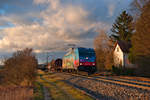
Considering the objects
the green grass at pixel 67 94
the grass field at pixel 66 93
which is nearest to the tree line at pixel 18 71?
the grass field at pixel 66 93

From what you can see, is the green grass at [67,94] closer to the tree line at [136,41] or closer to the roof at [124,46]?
the tree line at [136,41]

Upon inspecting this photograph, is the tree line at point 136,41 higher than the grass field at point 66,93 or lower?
higher

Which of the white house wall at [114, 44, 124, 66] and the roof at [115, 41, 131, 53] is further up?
the roof at [115, 41, 131, 53]

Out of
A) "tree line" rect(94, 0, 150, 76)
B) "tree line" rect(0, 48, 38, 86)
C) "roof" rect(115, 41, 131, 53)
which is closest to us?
"tree line" rect(0, 48, 38, 86)

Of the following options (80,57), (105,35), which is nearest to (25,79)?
(80,57)

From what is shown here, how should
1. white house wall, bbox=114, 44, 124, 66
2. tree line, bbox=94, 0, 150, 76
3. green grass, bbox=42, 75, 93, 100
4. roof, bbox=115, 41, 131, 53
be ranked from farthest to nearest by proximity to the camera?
1. roof, bbox=115, 41, 131, 53
2. white house wall, bbox=114, 44, 124, 66
3. tree line, bbox=94, 0, 150, 76
4. green grass, bbox=42, 75, 93, 100

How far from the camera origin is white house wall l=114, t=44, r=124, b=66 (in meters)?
38.7

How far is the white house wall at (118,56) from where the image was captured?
38.7 meters

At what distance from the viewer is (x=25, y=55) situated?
16.2 metres

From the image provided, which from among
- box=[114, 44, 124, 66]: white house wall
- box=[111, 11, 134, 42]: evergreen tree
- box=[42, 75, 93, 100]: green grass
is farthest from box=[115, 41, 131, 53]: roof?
box=[42, 75, 93, 100]: green grass

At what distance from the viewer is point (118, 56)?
40875 mm

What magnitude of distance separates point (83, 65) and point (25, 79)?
856 centimetres

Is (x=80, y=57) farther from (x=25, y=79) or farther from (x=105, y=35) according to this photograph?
(x=105, y=35)

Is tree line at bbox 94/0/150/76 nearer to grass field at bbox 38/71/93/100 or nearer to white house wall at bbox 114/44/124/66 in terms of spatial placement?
white house wall at bbox 114/44/124/66
